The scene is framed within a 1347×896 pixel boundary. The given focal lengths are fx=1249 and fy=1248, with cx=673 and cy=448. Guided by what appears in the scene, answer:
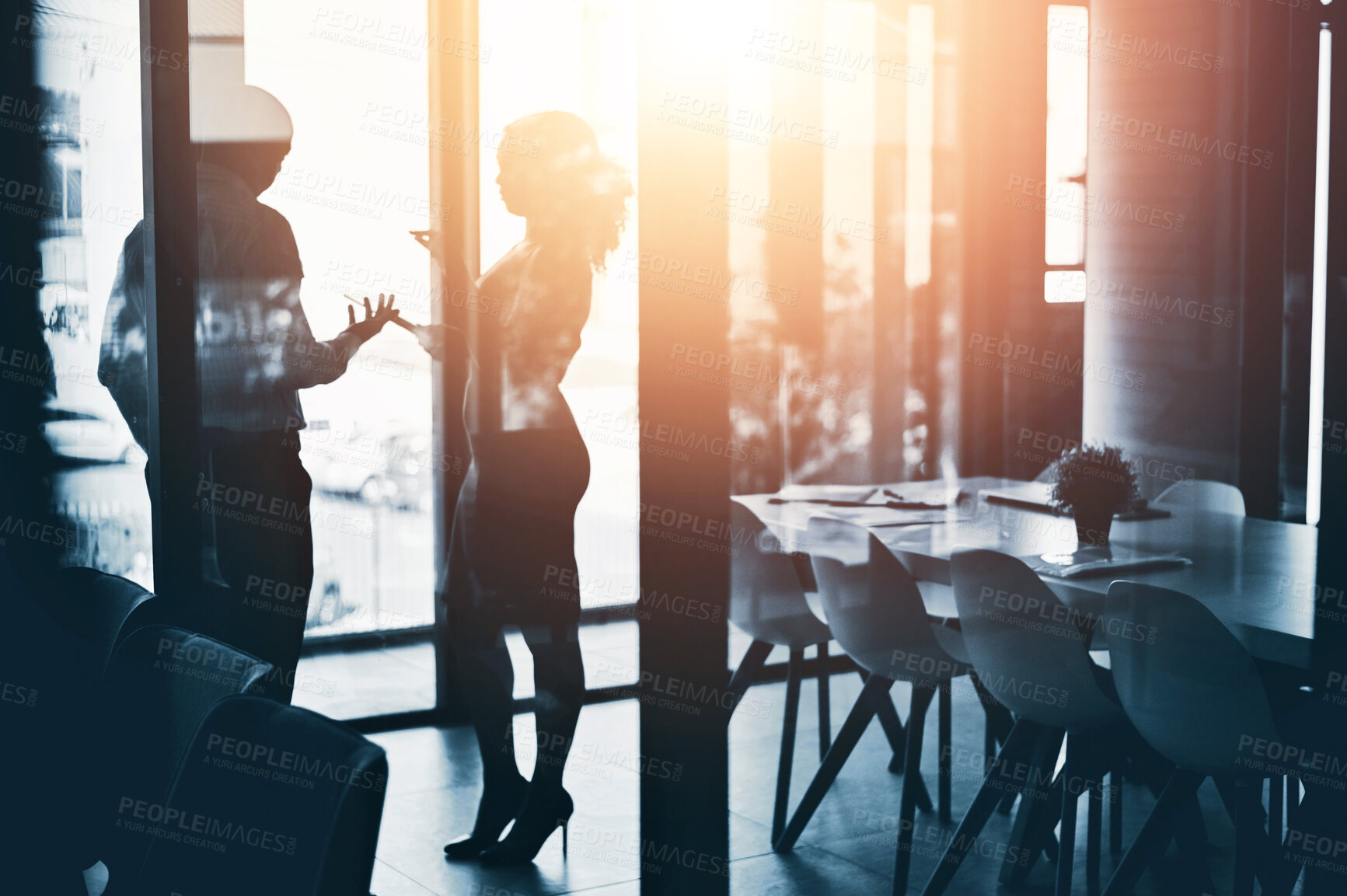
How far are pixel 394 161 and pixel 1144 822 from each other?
6.42ft

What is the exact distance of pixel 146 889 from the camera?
1.90 metres

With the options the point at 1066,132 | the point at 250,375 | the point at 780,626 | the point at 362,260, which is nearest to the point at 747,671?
the point at 780,626

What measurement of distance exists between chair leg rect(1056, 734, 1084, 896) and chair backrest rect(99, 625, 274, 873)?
1353mm

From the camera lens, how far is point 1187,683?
1.94 metres

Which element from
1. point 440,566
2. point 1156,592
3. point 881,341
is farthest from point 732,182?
point 440,566

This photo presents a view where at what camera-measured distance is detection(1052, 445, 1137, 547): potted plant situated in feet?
6.86

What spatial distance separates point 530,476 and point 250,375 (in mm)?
1187

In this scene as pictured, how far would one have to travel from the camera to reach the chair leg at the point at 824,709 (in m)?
2.17

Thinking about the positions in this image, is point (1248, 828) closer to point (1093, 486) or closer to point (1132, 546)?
point (1132, 546)

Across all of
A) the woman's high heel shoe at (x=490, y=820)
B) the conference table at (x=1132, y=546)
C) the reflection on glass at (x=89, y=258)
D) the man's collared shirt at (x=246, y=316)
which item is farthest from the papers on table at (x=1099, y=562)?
the reflection on glass at (x=89, y=258)

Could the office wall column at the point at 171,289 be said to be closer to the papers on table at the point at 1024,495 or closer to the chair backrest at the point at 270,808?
the chair backrest at the point at 270,808

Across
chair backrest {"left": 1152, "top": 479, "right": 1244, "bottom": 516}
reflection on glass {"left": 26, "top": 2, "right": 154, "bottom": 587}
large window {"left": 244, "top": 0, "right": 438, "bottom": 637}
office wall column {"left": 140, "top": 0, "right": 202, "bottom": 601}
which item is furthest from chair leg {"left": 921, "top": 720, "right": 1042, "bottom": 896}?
reflection on glass {"left": 26, "top": 2, "right": 154, "bottom": 587}

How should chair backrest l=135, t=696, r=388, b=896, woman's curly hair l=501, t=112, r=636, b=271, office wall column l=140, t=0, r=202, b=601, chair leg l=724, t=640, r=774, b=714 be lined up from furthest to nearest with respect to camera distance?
1. office wall column l=140, t=0, r=202, b=601
2. woman's curly hair l=501, t=112, r=636, b=271
3. chair leg l=724, t=640, r=774, b=714
4. chair backrest l=135, t=696, r=388, b=896

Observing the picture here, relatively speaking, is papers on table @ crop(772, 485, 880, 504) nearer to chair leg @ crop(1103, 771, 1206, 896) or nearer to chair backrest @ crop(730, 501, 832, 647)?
chair backrest @ crop(730, 501, 832, 647)
